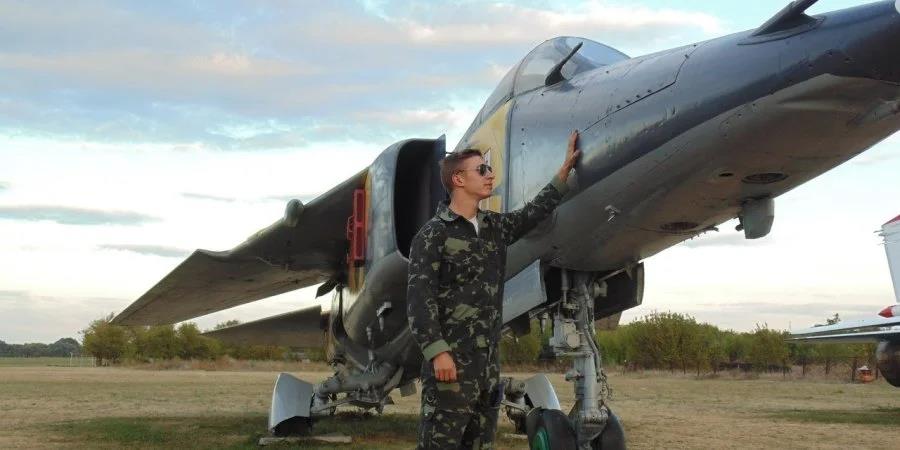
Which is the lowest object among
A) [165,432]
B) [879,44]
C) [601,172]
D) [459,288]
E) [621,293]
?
[165,432]

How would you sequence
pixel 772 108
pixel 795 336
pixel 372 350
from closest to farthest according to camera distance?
pixel 772 108 → pixel 372 350 → pixel 795 336

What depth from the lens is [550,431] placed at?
16.8ft

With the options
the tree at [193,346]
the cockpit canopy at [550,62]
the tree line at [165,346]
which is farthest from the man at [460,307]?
the tree at [193,346]

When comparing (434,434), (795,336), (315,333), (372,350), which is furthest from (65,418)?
(795,336)

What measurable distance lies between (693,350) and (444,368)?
125 ft

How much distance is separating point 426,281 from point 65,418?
11864mm

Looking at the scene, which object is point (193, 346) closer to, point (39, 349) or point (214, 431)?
point (214, 431)

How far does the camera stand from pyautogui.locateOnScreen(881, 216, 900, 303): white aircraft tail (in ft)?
69.9

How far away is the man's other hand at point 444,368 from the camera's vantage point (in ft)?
10.4

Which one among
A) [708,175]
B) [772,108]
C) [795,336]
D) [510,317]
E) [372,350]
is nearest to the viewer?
[772,108]

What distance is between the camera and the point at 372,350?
8.43 m

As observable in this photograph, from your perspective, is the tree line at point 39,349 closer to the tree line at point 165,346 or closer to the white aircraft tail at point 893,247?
the tree line at point 165,346

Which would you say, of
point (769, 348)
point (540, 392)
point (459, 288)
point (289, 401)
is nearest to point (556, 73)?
point (459, 288)

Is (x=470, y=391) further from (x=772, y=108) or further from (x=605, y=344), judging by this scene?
(x=605, y=344)
